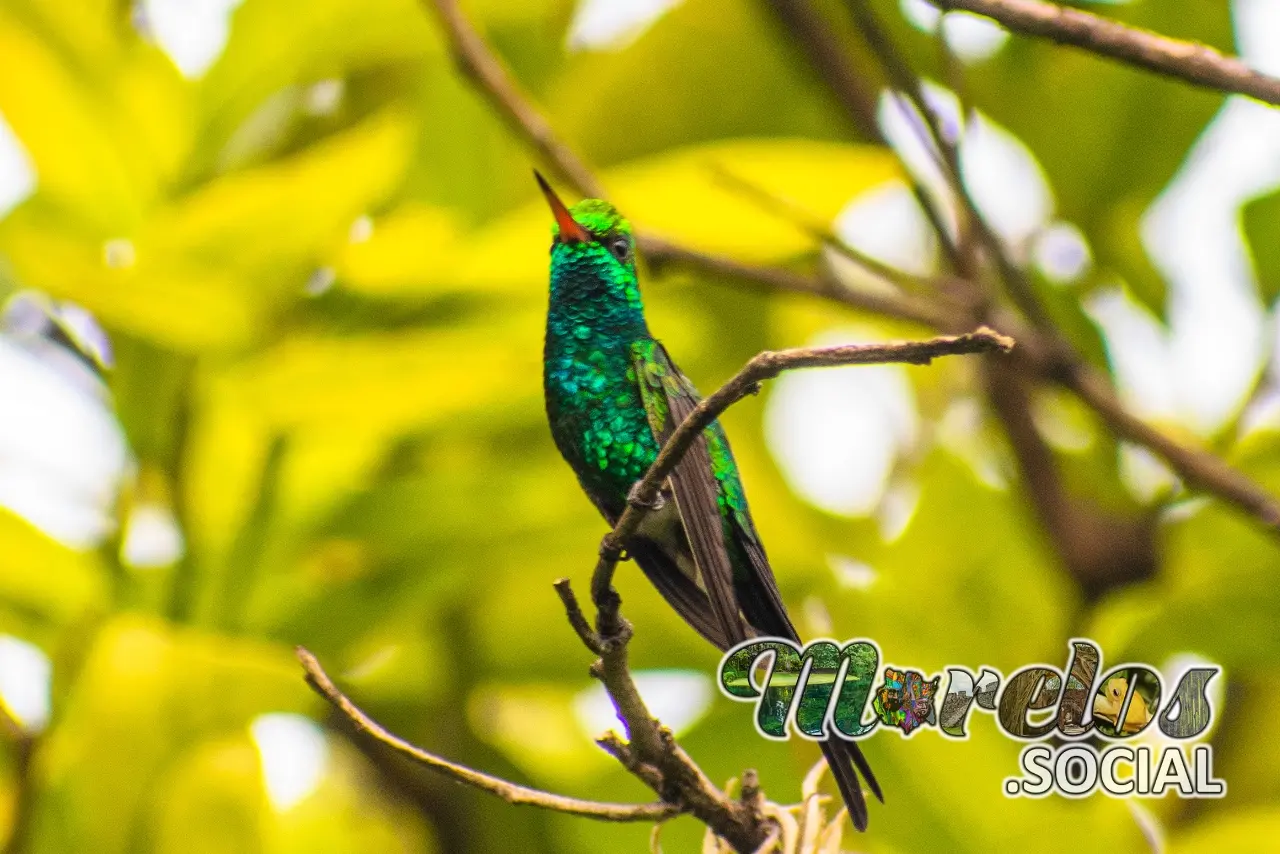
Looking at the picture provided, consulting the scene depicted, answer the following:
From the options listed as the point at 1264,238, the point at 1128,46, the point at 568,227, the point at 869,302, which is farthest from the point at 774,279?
the point at 1264,238

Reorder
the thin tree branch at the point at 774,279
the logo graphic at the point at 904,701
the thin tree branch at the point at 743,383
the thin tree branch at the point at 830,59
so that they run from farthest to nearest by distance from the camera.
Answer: the thin tree branch at the point at 830,59, the thin tree branch at the point at 774,279, the logo graphic at the point at 904,701, the thin tree branch at the point at 743,383

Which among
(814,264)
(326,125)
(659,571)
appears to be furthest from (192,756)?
(326,125)

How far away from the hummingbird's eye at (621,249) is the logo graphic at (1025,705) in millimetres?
271

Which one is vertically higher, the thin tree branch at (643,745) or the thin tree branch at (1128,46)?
the thin tree branch at (1128,46)

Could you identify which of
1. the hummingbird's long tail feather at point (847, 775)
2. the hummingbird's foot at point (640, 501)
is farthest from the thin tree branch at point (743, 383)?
the hummingbird's long tail feather at point (847, 775)

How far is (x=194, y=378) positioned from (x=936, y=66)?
1.19 meters

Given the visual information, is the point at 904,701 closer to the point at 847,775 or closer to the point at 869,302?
the point at 847,775

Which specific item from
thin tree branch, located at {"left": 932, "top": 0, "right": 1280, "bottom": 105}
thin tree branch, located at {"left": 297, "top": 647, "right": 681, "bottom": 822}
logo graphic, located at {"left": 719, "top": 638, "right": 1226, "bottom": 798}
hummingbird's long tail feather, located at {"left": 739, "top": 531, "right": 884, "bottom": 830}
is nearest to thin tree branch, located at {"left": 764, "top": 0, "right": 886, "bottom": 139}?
thin tree branch, located at {"left": 932, "top": 0, "right": 1280, "bottom": 105}

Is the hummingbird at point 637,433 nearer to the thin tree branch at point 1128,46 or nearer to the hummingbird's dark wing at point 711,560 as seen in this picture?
the hummingbird's dark wing at point 711,560

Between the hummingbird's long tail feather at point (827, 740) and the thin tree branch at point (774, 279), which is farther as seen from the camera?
the thin tree branch at point (774, 279)

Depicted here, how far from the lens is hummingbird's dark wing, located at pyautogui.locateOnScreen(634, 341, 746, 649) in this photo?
70 cm

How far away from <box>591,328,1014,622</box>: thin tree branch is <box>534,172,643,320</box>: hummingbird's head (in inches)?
6.7

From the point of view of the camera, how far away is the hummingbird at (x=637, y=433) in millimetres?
755

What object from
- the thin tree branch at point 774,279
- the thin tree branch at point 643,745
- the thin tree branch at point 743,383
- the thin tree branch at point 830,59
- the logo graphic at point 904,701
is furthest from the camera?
the thin tree branch at point 830,59
